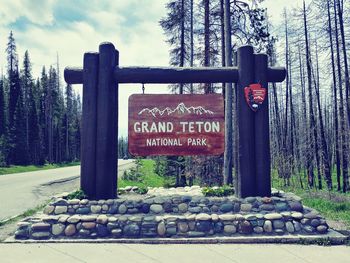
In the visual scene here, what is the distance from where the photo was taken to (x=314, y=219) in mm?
5996

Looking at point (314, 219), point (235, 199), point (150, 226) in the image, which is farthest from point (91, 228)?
point (314, 219)

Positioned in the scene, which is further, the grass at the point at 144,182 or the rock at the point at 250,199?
the grass at the point at 144,182

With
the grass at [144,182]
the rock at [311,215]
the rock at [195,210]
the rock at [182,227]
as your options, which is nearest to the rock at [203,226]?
the rock at [182,227]

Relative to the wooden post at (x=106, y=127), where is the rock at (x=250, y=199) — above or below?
below

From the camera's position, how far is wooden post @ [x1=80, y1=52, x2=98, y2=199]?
675 cm

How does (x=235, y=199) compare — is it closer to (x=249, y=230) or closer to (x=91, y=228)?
(x=249, y=230)

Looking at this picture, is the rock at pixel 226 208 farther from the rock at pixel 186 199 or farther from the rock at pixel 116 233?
the rock at pixel 116 233

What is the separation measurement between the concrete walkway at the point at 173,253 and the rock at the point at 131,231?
369mm

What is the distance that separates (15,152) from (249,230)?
37399mm

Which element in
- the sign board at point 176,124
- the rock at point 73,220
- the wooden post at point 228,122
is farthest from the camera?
the wooden post at point 228,122

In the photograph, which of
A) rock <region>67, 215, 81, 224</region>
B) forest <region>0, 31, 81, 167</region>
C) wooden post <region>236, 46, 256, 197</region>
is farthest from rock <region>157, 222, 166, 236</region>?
forest <region>0, 31, 81, 167</region>

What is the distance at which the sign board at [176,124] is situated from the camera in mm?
7020

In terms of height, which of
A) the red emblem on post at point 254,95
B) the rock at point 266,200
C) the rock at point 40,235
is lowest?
the rock at point 40,235

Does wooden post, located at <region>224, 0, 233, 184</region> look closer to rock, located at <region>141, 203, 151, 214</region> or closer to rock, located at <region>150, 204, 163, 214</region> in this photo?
rock, located at <region>150, 204, 163, 214</region>
